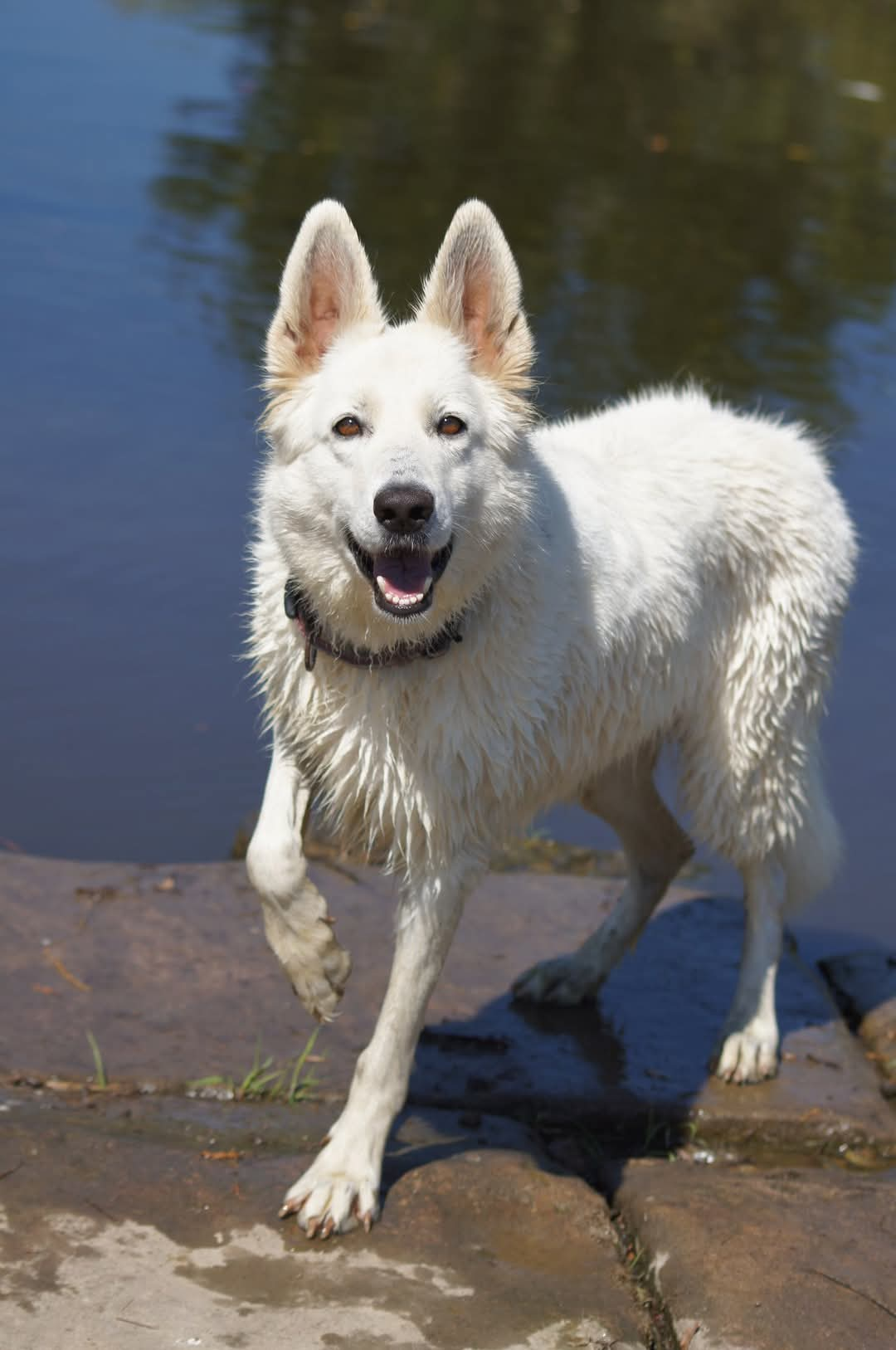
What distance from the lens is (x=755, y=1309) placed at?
398 centimetres

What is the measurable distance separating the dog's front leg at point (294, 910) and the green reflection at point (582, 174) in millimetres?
5592

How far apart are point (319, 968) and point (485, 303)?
5.64 feet

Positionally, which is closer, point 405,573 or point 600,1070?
point 405,573

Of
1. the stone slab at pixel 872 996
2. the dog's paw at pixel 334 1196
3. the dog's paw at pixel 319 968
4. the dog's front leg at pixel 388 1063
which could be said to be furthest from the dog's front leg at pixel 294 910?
the stone slab at pixel 872 996

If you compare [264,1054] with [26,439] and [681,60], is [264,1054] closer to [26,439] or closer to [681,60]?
[26,439]

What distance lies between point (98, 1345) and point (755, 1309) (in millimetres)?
1492

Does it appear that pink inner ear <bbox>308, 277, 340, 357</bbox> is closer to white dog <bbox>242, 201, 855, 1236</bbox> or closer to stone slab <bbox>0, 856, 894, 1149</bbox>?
white dog <bbox>242, 201, 855, 1236</bbox>

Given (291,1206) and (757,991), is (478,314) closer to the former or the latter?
(291,1206)

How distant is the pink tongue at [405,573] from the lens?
4.00 metres

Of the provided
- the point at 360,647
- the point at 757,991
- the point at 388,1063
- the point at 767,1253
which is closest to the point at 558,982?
the point at 757,991

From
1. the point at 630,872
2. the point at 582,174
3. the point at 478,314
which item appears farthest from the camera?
the point at 582,174

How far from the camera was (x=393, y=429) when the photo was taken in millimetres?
4039

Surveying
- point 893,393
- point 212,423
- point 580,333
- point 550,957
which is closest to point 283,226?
point 580,333

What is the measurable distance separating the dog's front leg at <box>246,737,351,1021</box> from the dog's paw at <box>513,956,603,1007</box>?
1.20 metres
